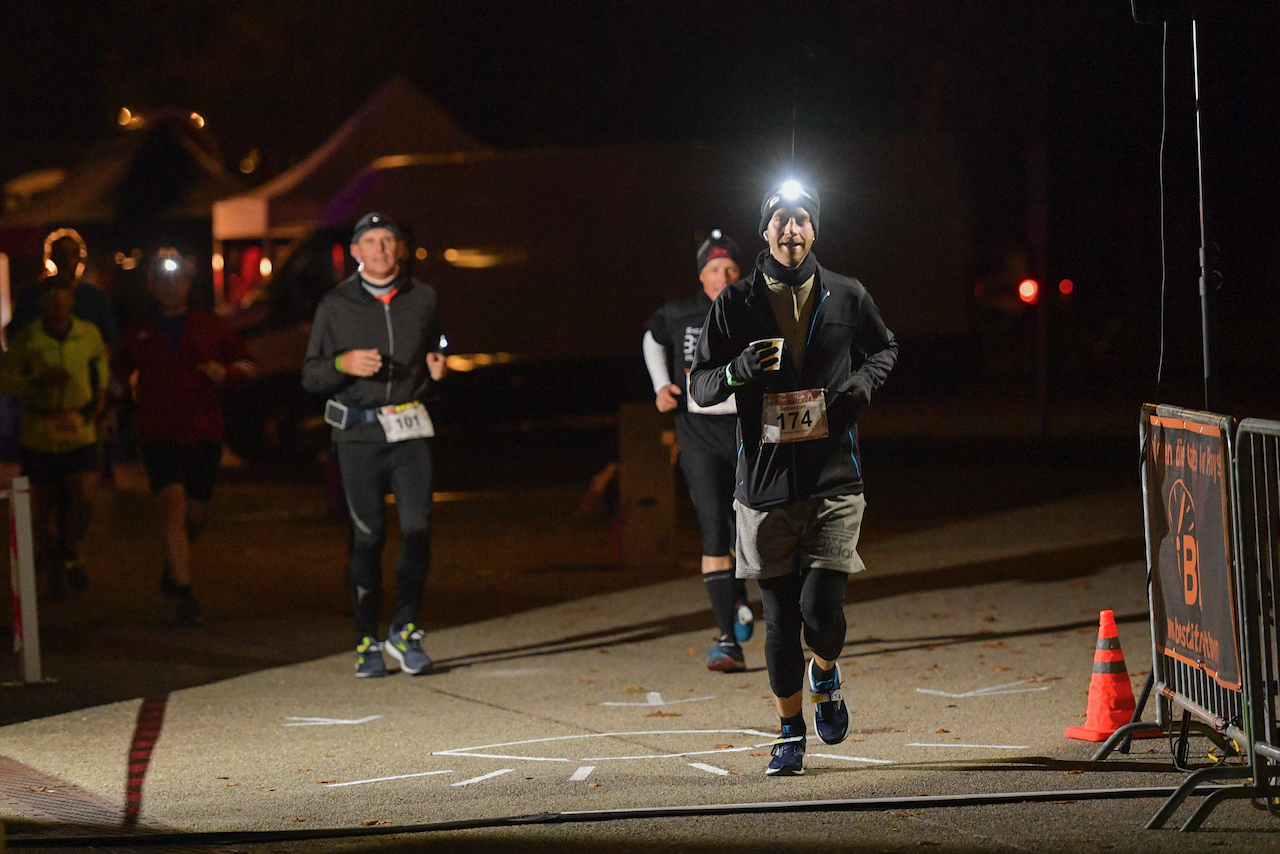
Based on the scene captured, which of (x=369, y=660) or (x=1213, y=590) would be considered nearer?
(x=1213, y=590)

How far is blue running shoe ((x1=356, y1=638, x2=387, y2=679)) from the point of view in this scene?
28.6ft

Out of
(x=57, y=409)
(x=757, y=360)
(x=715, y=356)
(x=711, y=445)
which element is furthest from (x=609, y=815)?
(x=57, y=409)

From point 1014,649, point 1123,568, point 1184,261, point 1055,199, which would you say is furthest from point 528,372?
point 1055,199

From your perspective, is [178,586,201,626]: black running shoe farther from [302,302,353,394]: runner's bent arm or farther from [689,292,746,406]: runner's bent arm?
[689,292,746,406]: runner's bent arm

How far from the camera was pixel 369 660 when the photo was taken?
28.7 ft

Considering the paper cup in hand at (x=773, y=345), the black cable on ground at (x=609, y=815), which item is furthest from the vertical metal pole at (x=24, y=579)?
the paper cup in hand at (x=773, y=345)

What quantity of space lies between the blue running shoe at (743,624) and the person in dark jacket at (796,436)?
2.56m

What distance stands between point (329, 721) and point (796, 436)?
254 cm

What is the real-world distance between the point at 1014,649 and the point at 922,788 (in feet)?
10.2

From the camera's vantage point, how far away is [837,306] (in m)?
6.47

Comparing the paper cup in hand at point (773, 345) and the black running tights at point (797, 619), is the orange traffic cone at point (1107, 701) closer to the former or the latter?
the black running tights at point (797, 619)

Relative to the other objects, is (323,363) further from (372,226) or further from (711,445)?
(711,445)

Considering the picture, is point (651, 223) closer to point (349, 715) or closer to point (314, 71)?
point (349, 715)

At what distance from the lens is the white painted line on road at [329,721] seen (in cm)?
764
